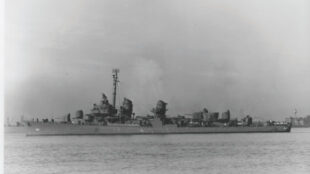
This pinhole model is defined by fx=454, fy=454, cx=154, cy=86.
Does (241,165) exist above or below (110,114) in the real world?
below

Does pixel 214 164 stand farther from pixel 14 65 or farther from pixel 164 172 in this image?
pixel 14 65

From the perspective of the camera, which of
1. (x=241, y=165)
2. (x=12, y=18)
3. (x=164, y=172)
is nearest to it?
(x=12, y=18)

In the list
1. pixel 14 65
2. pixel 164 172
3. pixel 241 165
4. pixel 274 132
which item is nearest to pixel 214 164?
pixel 241 165

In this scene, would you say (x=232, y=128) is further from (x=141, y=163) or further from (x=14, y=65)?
(x=14, y=65)

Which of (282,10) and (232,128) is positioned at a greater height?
(282,10)

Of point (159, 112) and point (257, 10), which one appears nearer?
point (257, 10)

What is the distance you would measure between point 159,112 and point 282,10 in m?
25.7

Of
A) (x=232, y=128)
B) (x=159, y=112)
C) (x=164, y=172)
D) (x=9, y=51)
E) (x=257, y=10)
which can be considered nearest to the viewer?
(x=9, y=51)

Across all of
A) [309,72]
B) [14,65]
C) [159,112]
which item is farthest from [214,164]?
[159,112]

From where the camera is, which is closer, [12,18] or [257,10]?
[12,18]

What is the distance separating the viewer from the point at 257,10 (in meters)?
11.1

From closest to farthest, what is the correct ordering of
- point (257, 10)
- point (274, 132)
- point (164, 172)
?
1. point (257, 10)
2. point (164, 172)
3. point (274, 132)

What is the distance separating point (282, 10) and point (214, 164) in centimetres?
585

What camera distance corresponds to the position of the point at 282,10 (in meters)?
10.5
